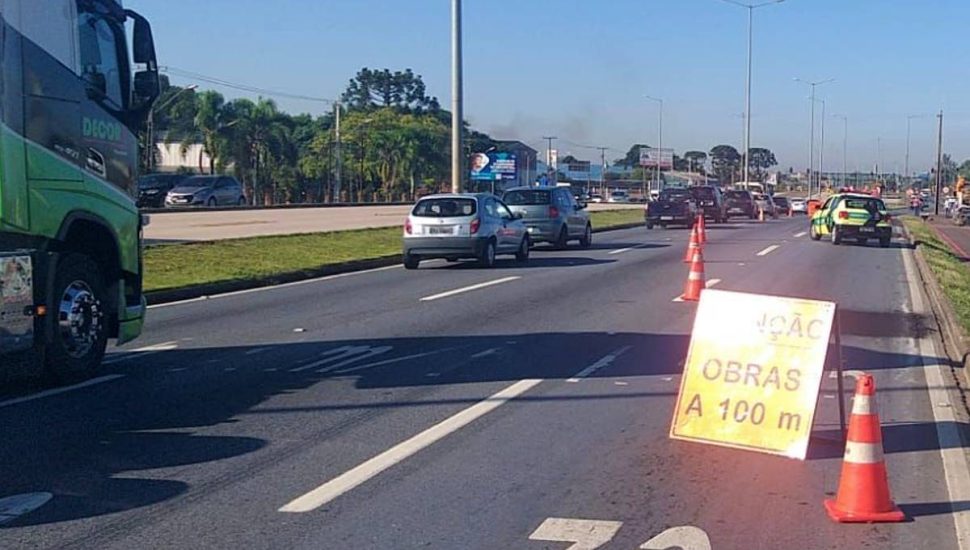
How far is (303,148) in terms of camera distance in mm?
86812

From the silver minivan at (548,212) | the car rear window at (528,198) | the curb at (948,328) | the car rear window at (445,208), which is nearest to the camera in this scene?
the curb at (948,328)

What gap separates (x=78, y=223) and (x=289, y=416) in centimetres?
279

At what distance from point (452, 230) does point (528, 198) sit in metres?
7.43

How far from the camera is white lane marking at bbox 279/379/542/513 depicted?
6.74 meters

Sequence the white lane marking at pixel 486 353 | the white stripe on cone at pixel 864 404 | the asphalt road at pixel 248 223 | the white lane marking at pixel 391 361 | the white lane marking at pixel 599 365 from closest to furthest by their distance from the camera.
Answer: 1. the white stripe on cone at pixel 864 404
2. the white lane marking at pixel 599 365
3. the white lane marking at pixel 391 361
4. the white lane marking at pixel 486 353
5. the asphalt road at pixel 248 223

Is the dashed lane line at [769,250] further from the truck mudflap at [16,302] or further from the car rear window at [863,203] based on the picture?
the truck mudflap at [16,302]

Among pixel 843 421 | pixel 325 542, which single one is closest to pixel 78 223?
pixel 325 542

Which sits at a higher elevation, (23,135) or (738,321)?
(23,135)

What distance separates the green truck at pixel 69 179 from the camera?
9.24 metres

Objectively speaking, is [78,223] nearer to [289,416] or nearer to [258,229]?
[289,416]

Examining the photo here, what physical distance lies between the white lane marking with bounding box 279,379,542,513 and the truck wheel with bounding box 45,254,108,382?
11.4 feet

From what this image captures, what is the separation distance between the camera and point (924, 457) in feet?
26.2

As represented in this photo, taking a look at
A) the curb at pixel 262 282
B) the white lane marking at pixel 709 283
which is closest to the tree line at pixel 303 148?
the curb at pixel 262 282

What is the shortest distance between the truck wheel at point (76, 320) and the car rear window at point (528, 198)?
65.8ft
